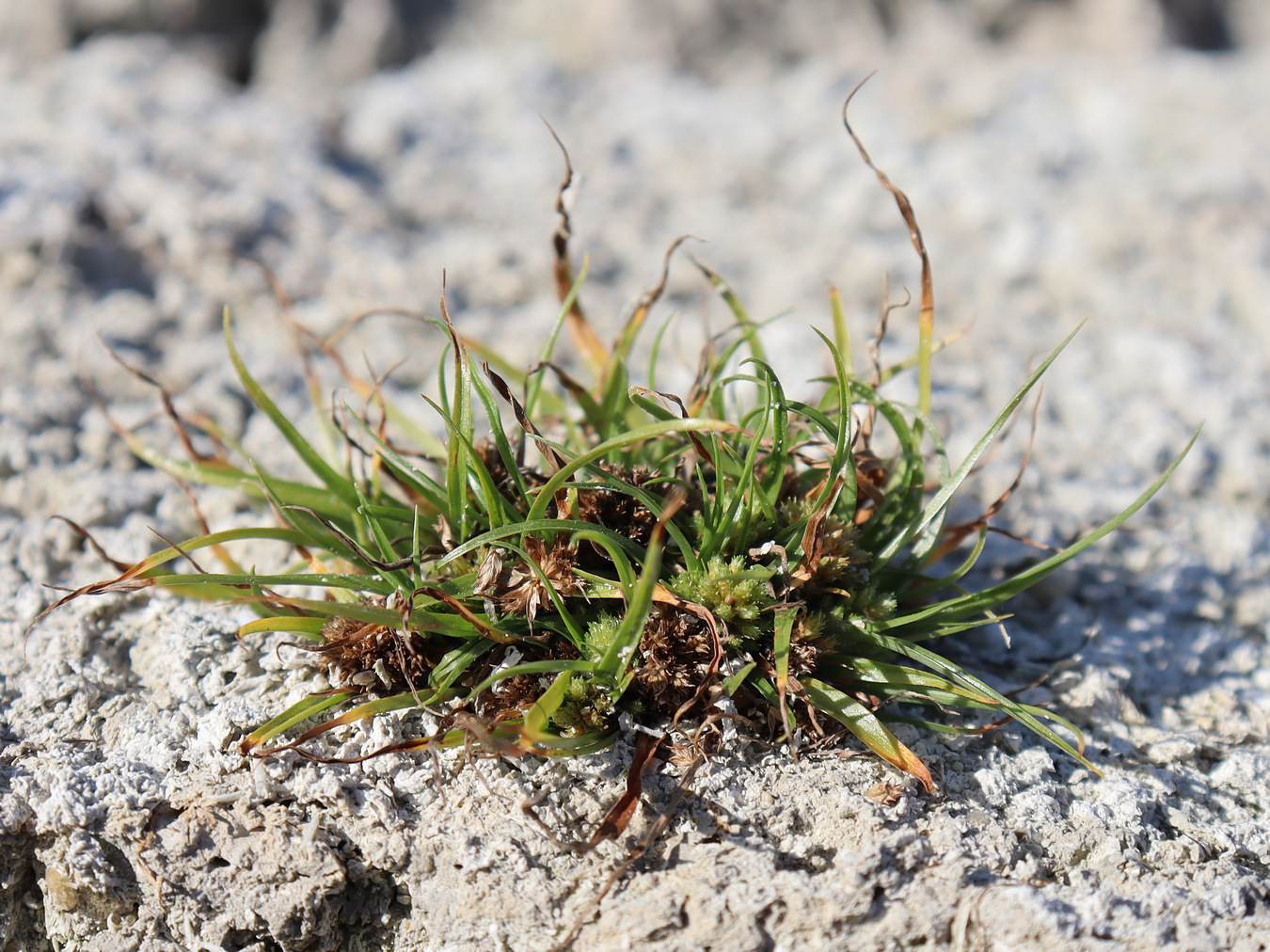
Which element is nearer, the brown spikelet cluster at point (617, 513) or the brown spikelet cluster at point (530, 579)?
the brown spikelet cluster at point (530, 579)

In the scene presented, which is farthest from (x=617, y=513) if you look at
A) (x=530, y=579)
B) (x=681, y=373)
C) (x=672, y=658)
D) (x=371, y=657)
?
(x=681, y=373)

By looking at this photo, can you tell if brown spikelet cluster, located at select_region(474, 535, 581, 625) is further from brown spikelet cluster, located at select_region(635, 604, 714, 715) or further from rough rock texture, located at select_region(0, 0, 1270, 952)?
rough rock texture, located at select_region(0, 0, 1270, 952)

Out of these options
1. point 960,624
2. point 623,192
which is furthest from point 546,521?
point 623,192

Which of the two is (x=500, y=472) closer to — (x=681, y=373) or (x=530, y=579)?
(x=530, y=579)

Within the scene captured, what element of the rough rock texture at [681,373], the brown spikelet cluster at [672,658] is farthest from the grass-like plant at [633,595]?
the rough rock texture at [681,373]

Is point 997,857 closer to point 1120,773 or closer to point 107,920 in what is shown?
point 1120,773

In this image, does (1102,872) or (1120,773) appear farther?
(1120,773)

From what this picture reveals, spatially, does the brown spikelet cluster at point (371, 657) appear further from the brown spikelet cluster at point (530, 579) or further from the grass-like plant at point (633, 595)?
the brown spikelet cluster at point (530, 579)
